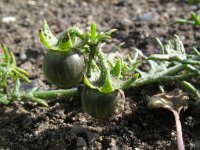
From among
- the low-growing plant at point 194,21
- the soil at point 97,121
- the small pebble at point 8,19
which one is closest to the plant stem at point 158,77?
the soil at point 97,121

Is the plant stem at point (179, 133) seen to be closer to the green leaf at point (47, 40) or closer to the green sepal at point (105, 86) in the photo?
the green sepal at point (105, 86)

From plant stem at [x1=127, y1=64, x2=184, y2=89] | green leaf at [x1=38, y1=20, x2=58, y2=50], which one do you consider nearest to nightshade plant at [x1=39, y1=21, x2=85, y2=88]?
green leaf at [x1=38, y1=20, x2=58, y2=50]

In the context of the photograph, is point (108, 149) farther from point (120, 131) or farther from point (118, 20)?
point (118, 20)

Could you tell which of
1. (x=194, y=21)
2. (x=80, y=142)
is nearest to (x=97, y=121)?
(x=80, y=142)

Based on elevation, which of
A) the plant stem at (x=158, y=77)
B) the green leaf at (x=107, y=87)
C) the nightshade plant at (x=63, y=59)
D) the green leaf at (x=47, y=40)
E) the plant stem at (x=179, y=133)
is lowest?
the plant stem at (x=179, y=133)

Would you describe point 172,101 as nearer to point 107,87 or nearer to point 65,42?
point 107,87

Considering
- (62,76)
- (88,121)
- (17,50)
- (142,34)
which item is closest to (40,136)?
(88,121)
